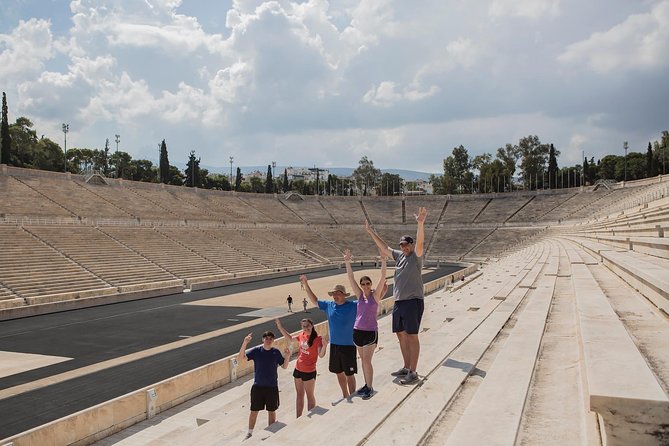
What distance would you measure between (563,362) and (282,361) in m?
3.52

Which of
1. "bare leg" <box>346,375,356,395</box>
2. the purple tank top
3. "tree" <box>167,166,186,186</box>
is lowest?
"bare leg" <box>346,375,356,395</box>

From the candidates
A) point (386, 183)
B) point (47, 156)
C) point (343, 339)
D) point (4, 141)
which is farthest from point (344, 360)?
point (386, 183)

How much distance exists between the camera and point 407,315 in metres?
5.66

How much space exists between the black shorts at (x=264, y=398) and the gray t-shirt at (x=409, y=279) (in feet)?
7.05

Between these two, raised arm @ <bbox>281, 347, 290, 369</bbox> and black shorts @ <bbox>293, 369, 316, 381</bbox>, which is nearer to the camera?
black shorts @ <bbox>293, 369, 316, 381</bbox>

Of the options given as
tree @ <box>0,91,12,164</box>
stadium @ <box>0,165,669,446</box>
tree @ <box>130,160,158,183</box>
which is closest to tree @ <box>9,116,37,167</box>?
tree @ <box>0,91,12,164</box>

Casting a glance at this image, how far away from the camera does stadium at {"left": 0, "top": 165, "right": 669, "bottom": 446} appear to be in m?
3.75

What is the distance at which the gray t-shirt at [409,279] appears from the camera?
5754 mm

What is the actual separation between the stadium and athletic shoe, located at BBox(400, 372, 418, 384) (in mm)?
165

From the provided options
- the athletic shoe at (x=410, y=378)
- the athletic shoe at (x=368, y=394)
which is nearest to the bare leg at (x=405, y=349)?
the athletic shoe at (x=410, y=378)

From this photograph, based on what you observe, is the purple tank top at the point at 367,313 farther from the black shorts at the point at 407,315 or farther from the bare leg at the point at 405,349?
the bare leg at the point at 405,349

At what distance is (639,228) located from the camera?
46.1 feet

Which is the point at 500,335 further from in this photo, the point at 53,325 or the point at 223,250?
the point at 223,250

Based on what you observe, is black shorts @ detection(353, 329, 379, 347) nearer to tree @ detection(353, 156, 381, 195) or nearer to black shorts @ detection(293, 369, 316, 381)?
black shorts @ detection(293, 369, 316, 381)
